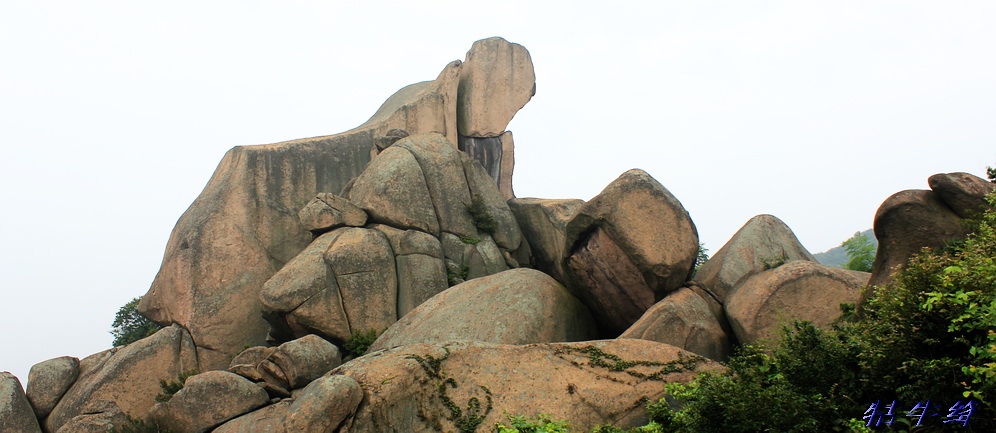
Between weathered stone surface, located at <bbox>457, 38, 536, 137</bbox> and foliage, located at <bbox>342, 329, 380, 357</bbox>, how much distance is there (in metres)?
17.4

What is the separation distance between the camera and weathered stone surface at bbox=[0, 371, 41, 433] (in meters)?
23.4

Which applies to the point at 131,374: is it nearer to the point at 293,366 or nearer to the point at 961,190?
the point at 293,366

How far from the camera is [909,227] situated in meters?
17.2

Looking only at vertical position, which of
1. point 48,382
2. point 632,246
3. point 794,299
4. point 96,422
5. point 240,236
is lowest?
point 96,422

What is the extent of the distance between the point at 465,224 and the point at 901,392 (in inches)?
813

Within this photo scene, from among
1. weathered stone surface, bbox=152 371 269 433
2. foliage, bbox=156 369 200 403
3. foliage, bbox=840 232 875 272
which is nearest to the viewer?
weathered stone surface, bbox=152 371 269 433

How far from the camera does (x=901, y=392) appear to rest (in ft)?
34.2

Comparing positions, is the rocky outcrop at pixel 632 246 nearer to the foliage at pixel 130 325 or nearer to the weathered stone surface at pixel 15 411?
the weathered stone surface at pixel 15 411

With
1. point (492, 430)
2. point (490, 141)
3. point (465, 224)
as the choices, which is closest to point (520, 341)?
point (492, 430)

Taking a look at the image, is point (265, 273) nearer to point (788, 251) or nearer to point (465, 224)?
point (465, 224)

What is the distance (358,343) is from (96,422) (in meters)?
7.74

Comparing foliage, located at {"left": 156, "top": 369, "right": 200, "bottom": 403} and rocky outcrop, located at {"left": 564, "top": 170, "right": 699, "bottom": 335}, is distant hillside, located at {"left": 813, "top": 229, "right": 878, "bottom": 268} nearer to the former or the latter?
rocky outcrop, located at {"left": 564, "top": 170, "right": 699, "bottom": 335}

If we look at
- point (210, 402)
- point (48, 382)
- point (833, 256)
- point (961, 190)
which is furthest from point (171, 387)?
point (833, 256)

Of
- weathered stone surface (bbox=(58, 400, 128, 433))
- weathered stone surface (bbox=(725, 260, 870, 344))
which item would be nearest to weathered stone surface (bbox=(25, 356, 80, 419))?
weathered stone surface (bbox=(58, 400, 128, 433))
